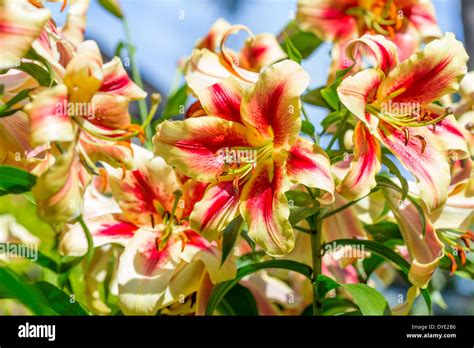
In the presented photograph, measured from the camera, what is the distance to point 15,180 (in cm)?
51

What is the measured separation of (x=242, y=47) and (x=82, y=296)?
0.33m

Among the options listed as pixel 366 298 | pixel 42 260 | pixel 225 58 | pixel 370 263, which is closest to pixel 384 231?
pixel 370 263

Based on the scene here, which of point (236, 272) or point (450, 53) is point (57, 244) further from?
point (450, 53)

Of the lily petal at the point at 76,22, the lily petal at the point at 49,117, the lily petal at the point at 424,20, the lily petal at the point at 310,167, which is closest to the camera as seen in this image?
the lily petal at the point at 49,117

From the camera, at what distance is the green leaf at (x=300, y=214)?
585 millimetres

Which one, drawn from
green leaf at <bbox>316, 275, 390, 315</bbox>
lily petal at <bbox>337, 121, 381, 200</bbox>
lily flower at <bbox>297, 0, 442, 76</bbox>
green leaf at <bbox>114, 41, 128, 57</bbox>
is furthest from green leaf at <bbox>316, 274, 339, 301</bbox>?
green leaf at <bbox>114, 41, 128, 57</bbox>

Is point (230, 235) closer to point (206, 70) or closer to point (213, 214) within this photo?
point (213, 214)

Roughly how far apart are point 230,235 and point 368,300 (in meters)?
0.13

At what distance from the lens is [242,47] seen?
79 centimetres

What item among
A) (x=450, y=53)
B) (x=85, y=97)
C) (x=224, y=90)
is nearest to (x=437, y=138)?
(x=450, y=53)

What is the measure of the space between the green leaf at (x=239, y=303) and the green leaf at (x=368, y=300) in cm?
13

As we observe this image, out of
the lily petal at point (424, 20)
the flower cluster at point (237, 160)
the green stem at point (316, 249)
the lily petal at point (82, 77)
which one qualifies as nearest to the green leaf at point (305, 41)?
the flower cluster at point (237, 160)

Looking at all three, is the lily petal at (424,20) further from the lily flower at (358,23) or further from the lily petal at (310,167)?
the lily petal at (310,167)

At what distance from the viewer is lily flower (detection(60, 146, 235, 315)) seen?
1.99 ft
